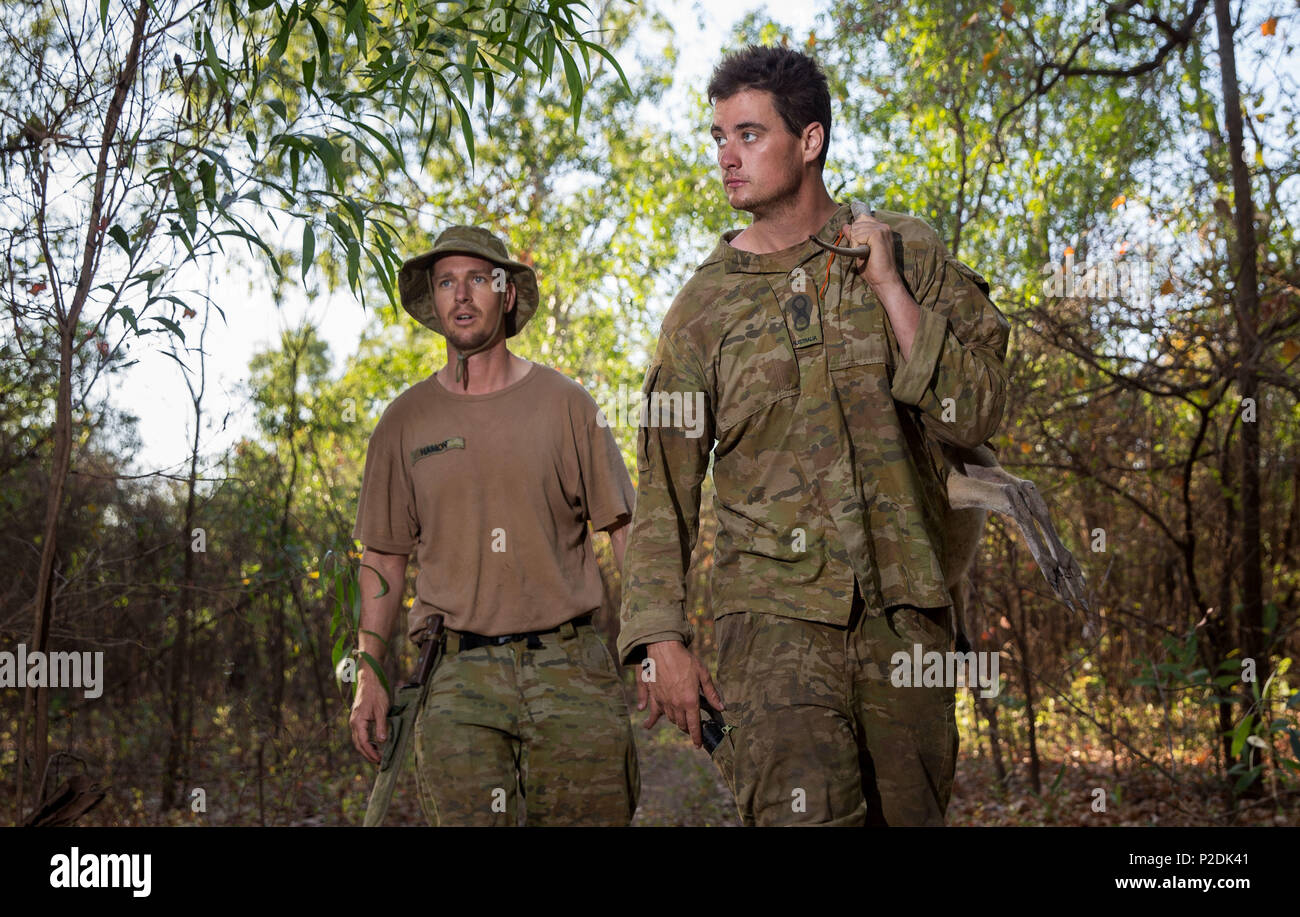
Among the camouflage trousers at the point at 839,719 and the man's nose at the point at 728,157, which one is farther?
the man's nose at the point at 728,157

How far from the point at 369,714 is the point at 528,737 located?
0.58 metres

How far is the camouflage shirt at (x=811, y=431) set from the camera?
369 cm

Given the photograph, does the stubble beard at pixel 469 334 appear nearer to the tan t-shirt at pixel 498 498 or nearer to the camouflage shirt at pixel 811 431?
the tan t-shirt at pixel 498 498

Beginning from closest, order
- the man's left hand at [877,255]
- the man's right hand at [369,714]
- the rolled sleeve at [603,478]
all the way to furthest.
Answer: the man's left hand at [877,255] < the man's right hand at [369,714] < the rolled sleeve at [603,478]

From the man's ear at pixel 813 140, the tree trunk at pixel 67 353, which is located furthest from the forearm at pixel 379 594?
the man's ear at pixel 813 140

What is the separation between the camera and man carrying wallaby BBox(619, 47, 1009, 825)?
3.64 meters

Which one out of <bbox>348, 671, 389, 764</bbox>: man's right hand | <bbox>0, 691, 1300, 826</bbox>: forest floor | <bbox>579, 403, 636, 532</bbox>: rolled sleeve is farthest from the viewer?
<bbox>0, 691, 1300, 826</bbox>: forest floor

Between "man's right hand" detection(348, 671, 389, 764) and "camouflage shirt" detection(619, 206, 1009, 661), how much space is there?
1.33 m

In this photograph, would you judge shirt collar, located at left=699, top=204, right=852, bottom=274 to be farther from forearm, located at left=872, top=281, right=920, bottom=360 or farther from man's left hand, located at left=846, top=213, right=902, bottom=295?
forearm, located at left=872, top=281, right=920, bottom=360

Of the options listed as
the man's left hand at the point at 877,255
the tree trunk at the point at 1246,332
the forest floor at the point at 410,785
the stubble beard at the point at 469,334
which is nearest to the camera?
the man's left hand at the point at 877,255

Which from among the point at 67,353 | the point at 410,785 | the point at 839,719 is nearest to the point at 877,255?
the point at 839,719

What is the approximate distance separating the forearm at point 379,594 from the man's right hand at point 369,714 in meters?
0.18

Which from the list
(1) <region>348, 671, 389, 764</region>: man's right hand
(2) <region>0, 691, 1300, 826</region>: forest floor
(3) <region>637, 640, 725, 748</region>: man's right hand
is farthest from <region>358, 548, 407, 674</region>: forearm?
(2) <region>0, 691, 1300, 826</region>: forest floor
